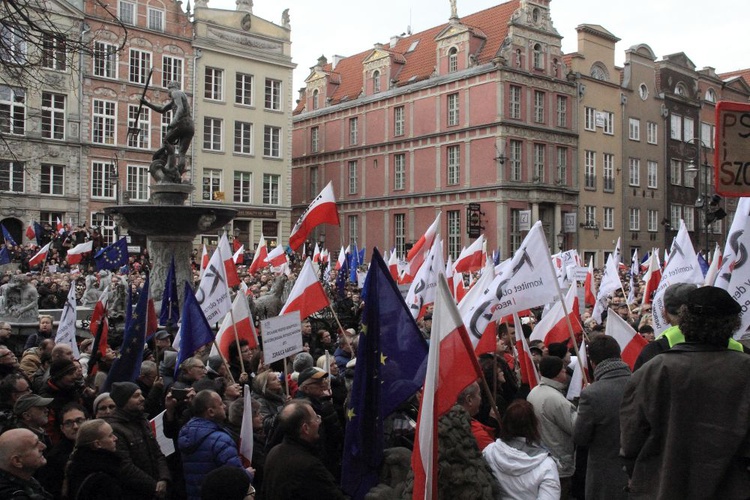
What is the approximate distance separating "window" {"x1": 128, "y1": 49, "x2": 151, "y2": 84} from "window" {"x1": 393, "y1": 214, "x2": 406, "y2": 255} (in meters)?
17.5

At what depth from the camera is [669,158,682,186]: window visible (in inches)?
2088

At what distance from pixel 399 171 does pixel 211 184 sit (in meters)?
12.0

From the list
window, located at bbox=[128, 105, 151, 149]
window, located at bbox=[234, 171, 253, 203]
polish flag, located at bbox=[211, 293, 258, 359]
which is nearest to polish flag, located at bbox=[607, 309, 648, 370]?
polish flag, located at bbox=[211, 293, 258, 359]

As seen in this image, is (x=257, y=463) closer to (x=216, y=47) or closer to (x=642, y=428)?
(x=642, y=428)

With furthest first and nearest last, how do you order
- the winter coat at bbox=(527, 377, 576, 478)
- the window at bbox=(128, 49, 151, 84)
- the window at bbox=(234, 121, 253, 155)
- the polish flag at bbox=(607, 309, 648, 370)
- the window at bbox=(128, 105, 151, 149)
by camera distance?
the window at bbox=(234, 121, 253, 155), the window at bbox=(128, 105, 151, 149), the window at bbox=(128, 49, 151, 84), the polish flag at bbox=(607, 309, 648, 370), the winter coat at bbox=(527, 377, 576, 478)

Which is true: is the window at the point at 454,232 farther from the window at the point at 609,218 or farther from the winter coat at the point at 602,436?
the winter coat at the point at 602,436

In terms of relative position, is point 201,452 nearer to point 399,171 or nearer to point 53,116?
point 53,116

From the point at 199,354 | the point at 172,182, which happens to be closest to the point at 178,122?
the point at 172,182

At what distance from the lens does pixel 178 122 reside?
1509 centimetres

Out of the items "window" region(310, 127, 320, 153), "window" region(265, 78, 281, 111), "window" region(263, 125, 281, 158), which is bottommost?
"window" region(263, 125, 281, 158)

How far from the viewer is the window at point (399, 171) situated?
48.6 meters

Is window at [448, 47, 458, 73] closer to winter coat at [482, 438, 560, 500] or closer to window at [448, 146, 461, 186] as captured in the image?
window at [448, 146, 461, 186]

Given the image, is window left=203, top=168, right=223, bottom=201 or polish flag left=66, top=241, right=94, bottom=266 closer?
polish flag left=66, top=241, right=94, bottom=266

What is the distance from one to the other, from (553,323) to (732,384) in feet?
20.2
